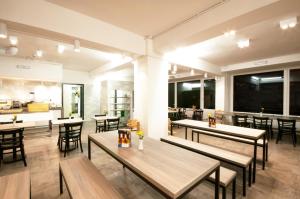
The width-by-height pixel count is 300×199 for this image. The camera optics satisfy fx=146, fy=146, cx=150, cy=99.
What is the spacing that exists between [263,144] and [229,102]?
4610 millimetres

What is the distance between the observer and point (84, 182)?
1.61m

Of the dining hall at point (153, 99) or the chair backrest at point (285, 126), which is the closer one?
the dining hall at point (153, 99)

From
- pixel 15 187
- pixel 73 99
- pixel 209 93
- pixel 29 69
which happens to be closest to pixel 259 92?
pixel 209 93

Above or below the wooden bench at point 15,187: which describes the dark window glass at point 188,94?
above

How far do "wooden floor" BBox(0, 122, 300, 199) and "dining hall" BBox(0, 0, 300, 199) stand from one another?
0.02 m

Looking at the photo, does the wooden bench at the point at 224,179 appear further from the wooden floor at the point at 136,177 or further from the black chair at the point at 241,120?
the black chair at the point at 241,120

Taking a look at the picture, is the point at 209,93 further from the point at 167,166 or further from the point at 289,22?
the point at 167,166

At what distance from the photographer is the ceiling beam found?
2.06 meters

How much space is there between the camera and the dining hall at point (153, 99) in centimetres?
166

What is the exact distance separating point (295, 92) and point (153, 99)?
5.50m

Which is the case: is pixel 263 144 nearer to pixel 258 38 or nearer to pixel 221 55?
pixel 258 38

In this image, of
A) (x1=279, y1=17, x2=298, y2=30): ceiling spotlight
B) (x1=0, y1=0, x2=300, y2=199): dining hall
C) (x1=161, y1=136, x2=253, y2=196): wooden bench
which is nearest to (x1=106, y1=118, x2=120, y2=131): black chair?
(x1=0, y1=0, x2=300, y2=199): dining hall

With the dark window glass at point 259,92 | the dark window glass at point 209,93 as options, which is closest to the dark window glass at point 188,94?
the dark window glass at point 209,93

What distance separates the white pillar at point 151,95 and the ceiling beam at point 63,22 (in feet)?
2.26
